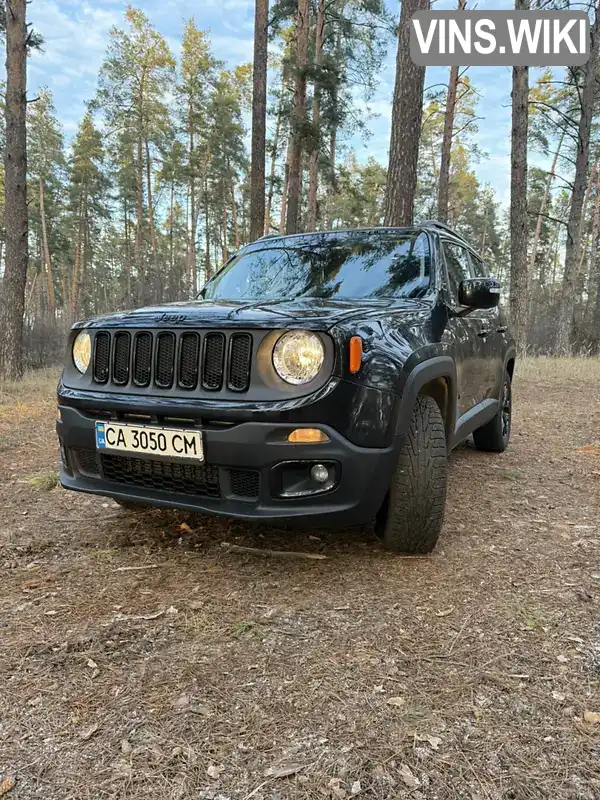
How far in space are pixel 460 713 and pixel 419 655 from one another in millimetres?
291

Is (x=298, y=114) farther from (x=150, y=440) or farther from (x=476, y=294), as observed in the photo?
(x=150, y=440)

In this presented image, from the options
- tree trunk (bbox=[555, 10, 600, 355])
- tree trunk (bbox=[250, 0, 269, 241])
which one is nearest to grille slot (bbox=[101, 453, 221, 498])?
tree trunk (bbox=[250, 0, 269, 241])

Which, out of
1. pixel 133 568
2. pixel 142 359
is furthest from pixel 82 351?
pixel 133 568

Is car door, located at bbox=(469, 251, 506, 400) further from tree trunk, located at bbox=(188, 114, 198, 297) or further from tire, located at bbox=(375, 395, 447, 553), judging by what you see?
tree trunk, located at bbox=(188, 114, 198, 297)

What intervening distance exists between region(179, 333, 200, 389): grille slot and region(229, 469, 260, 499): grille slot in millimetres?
408

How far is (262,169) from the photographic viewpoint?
1145 centimetres

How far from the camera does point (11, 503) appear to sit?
135 inches

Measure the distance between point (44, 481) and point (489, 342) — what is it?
3.40 m

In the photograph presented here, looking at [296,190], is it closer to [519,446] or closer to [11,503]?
[519,446]

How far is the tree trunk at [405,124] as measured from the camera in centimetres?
689

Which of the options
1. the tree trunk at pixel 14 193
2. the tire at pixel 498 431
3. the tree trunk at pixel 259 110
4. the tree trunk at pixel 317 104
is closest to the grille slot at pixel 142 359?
the tire at pixel 498 431

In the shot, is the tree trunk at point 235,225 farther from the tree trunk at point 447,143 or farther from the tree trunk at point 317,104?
the tree trunk at point 447,143

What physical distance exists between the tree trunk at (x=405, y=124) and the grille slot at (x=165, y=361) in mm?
5445

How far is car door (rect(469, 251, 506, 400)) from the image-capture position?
3.79m
